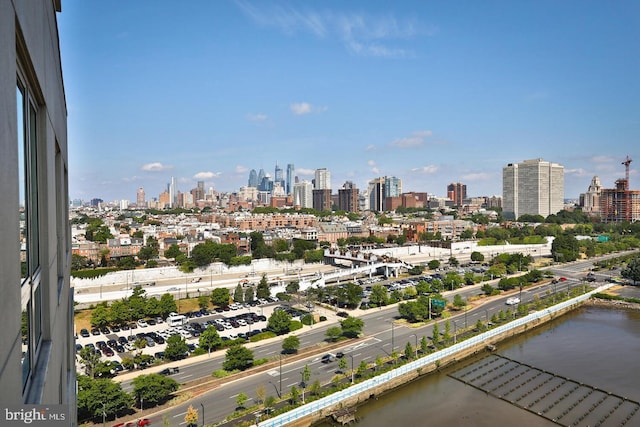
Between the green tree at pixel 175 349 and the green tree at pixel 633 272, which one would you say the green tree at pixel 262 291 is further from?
the green tree at pixel 633 272

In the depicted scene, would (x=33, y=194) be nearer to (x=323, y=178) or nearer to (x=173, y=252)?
(x=173, y=252)

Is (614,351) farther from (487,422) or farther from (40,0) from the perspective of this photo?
(40,0)

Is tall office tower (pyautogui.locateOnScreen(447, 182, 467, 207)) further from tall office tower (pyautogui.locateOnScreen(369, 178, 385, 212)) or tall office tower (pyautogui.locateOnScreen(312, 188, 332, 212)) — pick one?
tall office tower (pyautogui.locateOnScreen(312, 188, 332, 212))

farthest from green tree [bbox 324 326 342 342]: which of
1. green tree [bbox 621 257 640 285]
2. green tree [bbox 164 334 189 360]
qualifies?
green tree [bbox 621 257 640 285]

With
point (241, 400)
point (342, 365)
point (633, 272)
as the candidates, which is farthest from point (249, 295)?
point (633, 272)

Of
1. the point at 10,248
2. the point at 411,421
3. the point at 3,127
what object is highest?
the point at 3,127

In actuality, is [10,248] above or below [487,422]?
above

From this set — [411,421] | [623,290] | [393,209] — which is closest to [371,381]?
[411,421]
